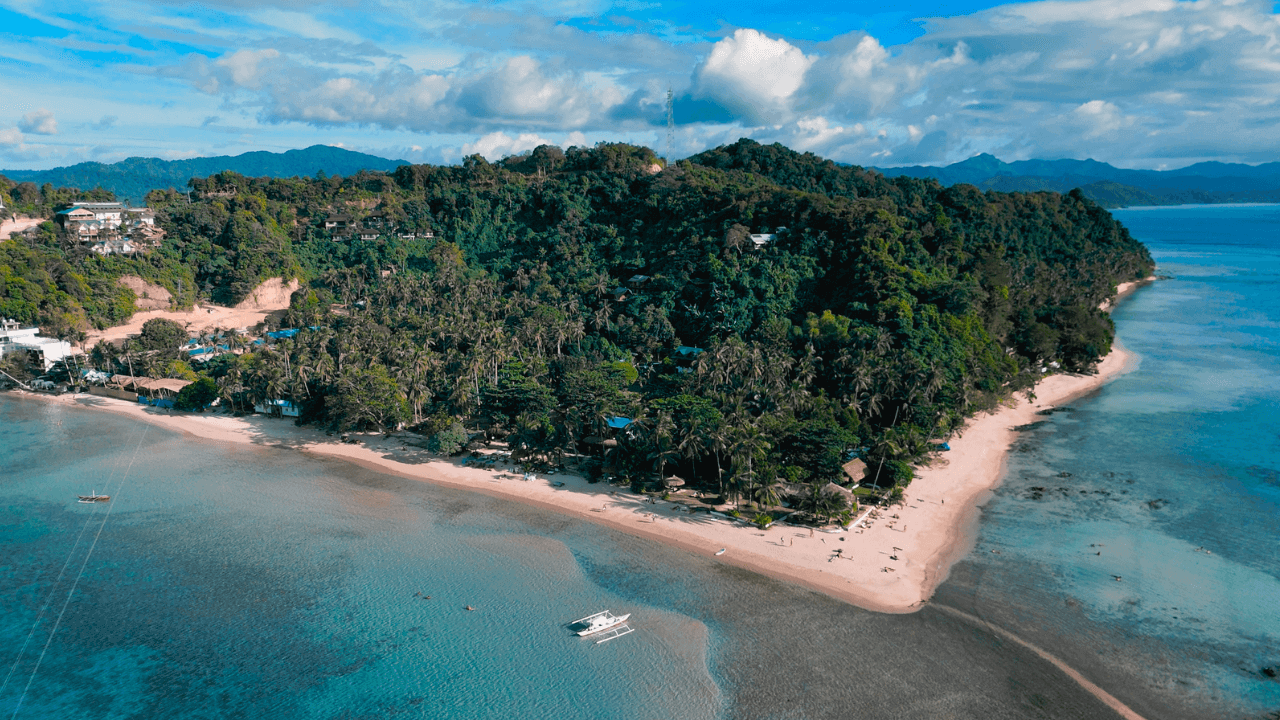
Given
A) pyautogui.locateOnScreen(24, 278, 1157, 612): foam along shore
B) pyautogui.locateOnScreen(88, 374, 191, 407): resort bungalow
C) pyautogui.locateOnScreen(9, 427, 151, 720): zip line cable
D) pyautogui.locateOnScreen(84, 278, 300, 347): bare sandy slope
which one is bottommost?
pyautogui.locateOnScreen(9, 427, 151, 720): zip line cable

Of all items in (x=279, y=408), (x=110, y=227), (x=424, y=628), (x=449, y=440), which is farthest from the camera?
(x=110, y=227)

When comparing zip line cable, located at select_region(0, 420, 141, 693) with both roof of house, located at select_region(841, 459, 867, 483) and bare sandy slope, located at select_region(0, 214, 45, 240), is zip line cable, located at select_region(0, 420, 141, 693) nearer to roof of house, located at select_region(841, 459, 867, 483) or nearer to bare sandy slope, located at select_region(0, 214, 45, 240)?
roof of house, located at select_region(841, 459, 867, 483)

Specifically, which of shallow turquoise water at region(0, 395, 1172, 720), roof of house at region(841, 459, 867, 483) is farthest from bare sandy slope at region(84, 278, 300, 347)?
roof of house at region(841, 459, 867, 483)

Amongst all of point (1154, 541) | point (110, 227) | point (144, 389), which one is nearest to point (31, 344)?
point (144, 389)

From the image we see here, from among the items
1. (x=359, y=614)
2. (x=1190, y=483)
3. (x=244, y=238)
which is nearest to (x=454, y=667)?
(x=359, y=614)

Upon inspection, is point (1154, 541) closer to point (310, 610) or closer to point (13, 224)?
point (310, 610)

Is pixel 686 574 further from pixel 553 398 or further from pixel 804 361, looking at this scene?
pixel 804 361

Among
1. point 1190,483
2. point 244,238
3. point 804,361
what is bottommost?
point 1190,483
